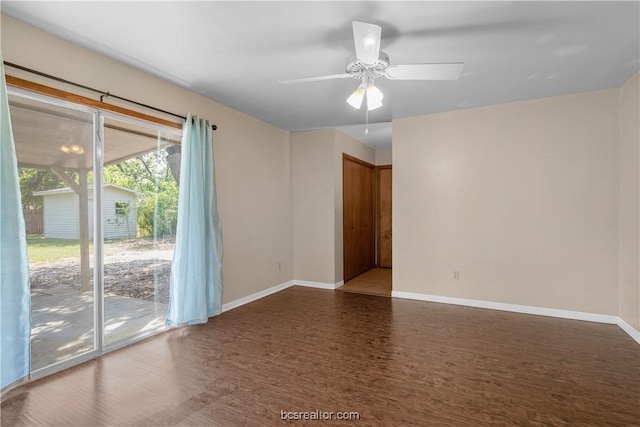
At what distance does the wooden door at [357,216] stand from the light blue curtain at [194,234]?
101 inches

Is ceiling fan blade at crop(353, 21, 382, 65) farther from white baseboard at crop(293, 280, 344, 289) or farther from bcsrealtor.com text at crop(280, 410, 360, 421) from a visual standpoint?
white baseboard at crop(293, 280, 344, 289)

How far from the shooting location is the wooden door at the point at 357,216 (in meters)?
5.61

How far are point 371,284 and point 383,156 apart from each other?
9.65ft

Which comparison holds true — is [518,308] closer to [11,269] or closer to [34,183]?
[11,269]

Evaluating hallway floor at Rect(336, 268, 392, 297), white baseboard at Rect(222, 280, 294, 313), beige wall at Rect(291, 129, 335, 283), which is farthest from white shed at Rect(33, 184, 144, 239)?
hallway floor at Rect(336, 268, 392, 297)

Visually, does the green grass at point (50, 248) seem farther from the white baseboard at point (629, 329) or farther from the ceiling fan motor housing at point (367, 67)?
the white baseboard at point (629, 329)

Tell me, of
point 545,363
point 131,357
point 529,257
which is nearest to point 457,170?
point 529,257

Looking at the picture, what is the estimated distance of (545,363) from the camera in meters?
2.63

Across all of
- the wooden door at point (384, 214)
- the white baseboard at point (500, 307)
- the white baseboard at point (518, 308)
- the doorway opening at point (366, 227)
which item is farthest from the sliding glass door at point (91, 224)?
the wooden door at point (384, 214)

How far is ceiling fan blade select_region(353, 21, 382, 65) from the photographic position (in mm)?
1802

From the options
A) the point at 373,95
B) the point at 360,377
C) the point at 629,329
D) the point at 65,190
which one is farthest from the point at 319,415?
the point at 629,329

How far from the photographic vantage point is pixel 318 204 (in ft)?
17.2

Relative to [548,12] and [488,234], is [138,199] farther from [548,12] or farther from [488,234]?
[488,234]

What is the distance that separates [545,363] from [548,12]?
2653 millimetres
